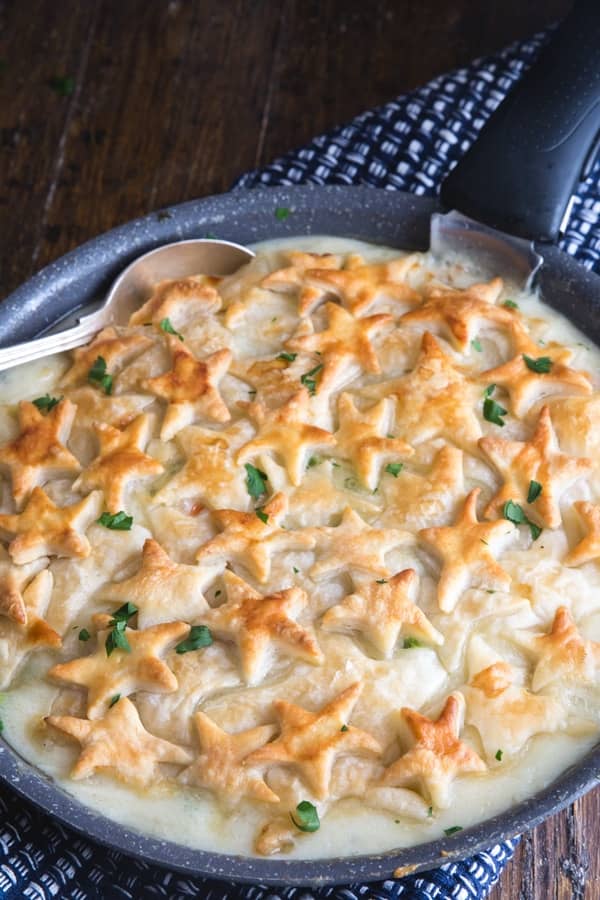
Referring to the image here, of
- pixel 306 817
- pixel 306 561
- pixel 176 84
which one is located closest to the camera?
pixel 306 817

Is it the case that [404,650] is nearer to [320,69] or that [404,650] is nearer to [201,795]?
[201,795]

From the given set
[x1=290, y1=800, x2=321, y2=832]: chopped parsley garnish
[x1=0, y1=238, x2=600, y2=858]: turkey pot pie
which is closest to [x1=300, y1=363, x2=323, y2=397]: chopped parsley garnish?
[x1=0, y1=238, x2=600, y2=858]: turkey pot pie

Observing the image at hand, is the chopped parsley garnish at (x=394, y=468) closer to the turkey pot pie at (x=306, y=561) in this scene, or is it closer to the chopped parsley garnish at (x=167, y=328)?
the turkey pot pie at (x=306, y=561)

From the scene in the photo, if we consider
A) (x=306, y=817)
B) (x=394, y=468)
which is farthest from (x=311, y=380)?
(x=306, y=817)

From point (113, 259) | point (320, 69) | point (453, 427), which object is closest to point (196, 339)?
point (113, 259)

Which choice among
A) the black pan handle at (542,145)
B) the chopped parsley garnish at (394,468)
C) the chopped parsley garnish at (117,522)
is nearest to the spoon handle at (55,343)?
the chopped parsley garnish at (117,522)

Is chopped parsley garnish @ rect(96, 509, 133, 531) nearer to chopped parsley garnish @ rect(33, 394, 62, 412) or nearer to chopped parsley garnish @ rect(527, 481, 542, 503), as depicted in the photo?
chopped parsley garnish @ rect(33, 394, 62, 412)

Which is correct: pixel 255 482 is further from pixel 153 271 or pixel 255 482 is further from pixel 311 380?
pixel 153 271

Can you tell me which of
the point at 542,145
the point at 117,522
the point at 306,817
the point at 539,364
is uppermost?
the point at 542,145
